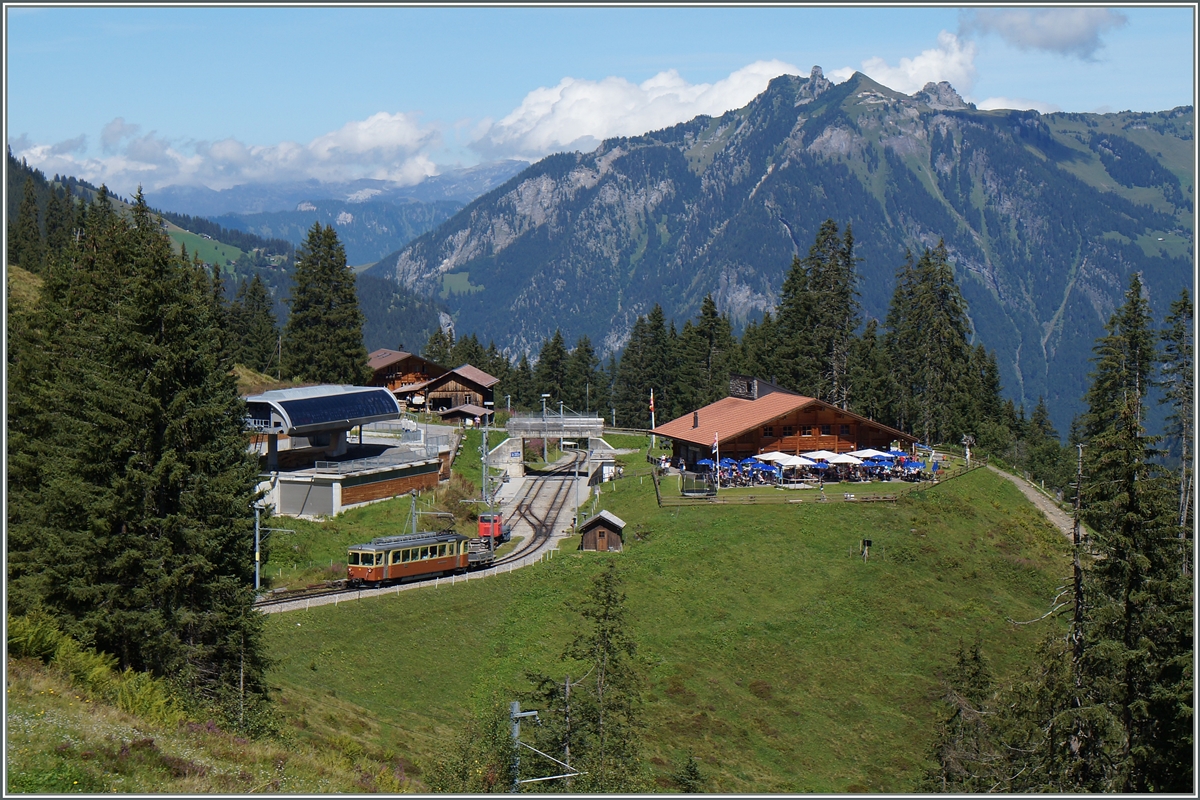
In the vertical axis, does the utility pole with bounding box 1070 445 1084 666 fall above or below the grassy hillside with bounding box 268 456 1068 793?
above

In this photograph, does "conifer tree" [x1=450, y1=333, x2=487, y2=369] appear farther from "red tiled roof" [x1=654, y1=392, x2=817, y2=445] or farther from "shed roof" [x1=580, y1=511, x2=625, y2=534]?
"shed roof" [x1=580, y1=511, x2=625, y2=534]

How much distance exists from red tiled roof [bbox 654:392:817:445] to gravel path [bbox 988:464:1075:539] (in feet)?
56.6

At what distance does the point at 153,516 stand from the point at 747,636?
A: 88.3ft

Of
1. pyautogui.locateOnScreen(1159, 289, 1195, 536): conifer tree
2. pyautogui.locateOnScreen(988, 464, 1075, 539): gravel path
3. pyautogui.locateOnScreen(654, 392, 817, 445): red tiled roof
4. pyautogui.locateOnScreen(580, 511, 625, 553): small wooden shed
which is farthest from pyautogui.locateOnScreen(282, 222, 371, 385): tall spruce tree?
pyautogui.locateOnScreen(1159, 289, 1195, 536): conifer tree

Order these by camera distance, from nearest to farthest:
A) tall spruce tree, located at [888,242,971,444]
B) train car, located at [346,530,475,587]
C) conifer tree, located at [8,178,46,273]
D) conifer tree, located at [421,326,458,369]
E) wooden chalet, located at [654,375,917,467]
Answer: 1. train car, located at [346,530,475,587]
2. wooden chalet, located at [654,375,917,467]
3. tall spruce tree, located at [888,242,971,444]
4. conifer tree, located at [8,178,46,273]
5. conifer tree, located at [421,326,458,369]

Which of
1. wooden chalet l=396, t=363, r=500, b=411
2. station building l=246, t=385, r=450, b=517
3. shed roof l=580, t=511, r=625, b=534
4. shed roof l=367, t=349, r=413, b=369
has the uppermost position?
shed roof l=367, t=349, r=413, b=369

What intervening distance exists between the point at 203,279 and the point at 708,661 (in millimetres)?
39195

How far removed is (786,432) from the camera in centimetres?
7256

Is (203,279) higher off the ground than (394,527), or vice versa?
(203,279)

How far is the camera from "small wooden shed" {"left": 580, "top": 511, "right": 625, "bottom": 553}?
56.5 m

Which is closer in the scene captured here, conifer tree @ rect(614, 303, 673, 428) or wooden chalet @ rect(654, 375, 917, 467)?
wooden chalet @ rect(654, 375, 917, 467)

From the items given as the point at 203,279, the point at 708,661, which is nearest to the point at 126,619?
the point at 708,661

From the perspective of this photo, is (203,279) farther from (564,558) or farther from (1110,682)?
(1110,682)

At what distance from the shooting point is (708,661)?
44.5 meters
